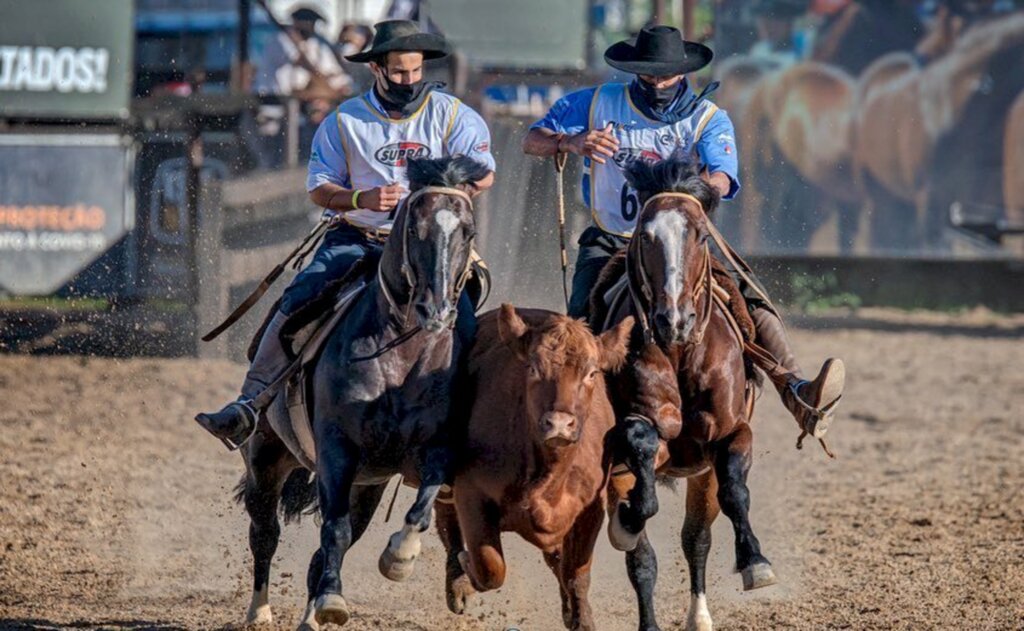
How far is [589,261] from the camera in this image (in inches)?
276

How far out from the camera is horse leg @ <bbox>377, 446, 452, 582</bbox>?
5816 mm

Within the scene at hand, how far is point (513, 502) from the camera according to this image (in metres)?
5.81

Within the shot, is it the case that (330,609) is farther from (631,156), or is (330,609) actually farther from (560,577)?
(631,156)

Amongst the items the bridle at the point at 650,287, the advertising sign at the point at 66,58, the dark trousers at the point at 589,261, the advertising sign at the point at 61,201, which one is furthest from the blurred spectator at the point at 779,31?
the bridle at the point at 650,287

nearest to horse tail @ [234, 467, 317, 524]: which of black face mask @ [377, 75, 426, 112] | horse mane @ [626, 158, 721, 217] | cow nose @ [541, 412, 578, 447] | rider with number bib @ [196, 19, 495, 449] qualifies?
rider with number bib @ [196, 19, 495, 449]

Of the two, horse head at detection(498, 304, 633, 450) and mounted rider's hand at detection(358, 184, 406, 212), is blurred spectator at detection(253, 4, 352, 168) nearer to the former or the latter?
mounted rider's hand at detection(358, 184, 406, 212)

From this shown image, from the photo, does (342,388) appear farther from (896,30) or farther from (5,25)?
(896,30)

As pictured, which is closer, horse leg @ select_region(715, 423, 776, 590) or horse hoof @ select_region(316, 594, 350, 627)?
horse hoof @ select_region(316, 594, 350, 627)

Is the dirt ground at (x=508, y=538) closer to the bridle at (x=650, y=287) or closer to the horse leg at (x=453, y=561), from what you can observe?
the horse leg at (x=453, y=561)

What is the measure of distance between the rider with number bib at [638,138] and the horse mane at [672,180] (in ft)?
1.43

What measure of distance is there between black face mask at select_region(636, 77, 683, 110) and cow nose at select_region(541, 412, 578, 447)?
6.43ft

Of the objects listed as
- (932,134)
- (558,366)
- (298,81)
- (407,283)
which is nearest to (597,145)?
(407,283)

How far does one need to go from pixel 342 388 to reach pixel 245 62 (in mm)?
9388

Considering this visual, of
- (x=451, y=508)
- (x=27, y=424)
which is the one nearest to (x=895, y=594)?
(x=451, y=508)
